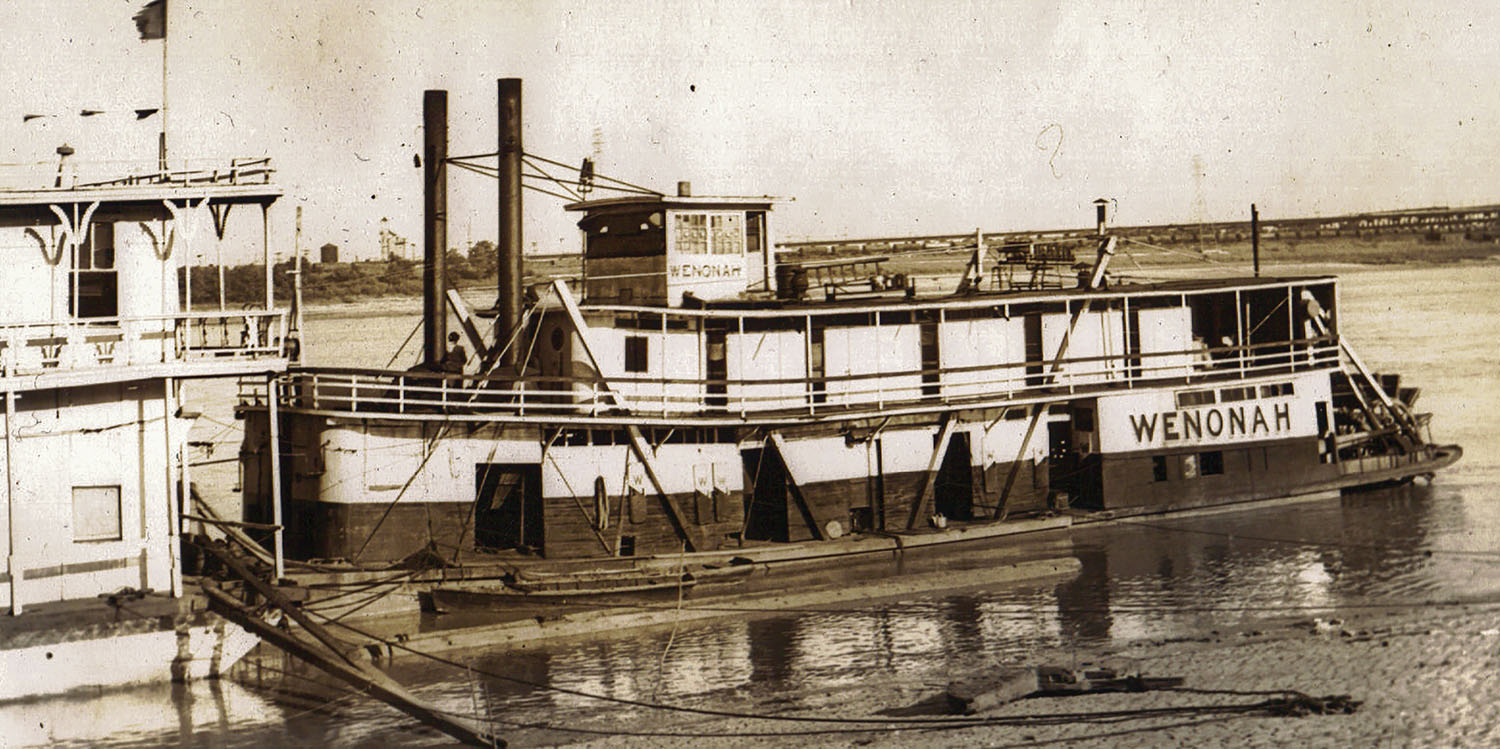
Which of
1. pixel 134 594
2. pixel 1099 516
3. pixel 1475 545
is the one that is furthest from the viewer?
pixel 1099 516

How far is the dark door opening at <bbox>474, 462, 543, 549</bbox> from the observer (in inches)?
1041

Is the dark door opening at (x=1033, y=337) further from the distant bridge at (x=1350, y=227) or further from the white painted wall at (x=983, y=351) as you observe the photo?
the distant bridge at (x=1350, y=227)

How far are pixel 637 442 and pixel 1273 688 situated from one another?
40.7 feet

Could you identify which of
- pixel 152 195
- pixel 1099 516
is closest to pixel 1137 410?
pixel 1099 516

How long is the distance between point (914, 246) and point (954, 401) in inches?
506

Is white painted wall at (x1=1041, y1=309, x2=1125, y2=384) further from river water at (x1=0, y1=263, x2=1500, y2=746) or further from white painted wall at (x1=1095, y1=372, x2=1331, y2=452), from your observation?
river water at (x1=0, y1=263, x2=1500, y2=746)

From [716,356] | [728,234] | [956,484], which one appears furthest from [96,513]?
[956,484]

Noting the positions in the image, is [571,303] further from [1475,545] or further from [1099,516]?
[1475,545]

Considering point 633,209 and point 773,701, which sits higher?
point 633,209

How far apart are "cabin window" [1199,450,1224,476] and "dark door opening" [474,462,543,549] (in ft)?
55.3

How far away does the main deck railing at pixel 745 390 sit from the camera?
83.2 feet

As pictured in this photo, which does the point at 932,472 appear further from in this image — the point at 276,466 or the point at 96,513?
the point at 96,513

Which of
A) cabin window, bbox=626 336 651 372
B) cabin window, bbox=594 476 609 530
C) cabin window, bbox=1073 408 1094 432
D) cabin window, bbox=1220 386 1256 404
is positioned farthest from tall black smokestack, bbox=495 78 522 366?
cabin window, bbox=1220 386 1256 404

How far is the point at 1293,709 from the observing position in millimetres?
19062
